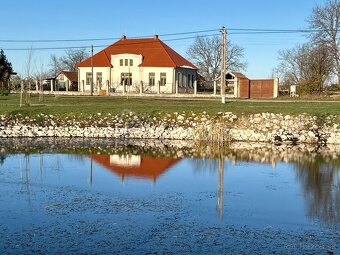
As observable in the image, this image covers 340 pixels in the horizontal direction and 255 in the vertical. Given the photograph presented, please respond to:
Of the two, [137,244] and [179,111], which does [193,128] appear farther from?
[137,244]

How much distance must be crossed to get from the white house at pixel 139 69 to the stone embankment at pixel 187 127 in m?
33.0

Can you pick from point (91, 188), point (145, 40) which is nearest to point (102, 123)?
point (91, 188)

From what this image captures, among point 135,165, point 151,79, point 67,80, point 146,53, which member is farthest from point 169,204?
point 67,80

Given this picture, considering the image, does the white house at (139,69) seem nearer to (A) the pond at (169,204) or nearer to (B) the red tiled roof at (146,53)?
(B) the red tiled roof at (146,53)

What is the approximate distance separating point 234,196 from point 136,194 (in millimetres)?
2559

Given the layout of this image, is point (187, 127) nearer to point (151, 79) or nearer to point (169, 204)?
point (169, 204)

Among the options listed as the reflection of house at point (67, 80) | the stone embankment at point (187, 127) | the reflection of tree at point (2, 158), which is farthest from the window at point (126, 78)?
the reflection of tree at point (2, 158)

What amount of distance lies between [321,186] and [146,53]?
5523 centimetres

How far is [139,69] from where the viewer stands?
65.3 metres

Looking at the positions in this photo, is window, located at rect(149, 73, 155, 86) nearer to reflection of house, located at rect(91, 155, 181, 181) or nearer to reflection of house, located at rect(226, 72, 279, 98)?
reflection of house, located at rect(226, 72, 279, 98)

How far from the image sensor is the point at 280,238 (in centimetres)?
902

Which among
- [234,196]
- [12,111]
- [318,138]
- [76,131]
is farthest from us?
[12,111]

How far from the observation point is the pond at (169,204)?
28.5 ft

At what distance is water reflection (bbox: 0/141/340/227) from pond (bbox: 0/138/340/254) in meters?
0.04
